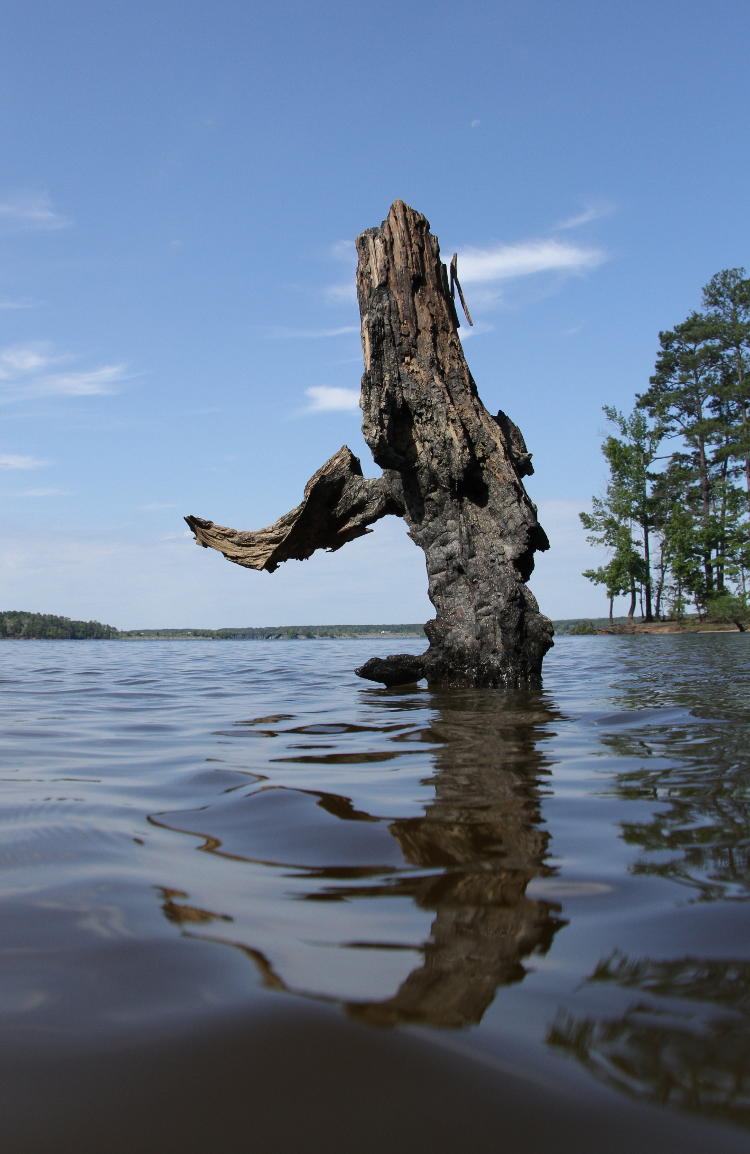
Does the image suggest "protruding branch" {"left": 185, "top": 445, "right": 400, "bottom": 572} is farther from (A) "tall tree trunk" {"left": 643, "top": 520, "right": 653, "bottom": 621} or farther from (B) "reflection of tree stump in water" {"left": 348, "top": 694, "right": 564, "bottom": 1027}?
(A) "tall tree trunk" {"left": 643, "top": 520, "right": 653, "bottom": 621}

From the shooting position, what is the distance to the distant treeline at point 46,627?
6147 cm

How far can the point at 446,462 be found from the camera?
8242 mm

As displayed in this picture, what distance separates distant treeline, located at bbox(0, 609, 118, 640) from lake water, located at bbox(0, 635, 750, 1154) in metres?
64.4

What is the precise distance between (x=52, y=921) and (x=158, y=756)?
8.35 ft

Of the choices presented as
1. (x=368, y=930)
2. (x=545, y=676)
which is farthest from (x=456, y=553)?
(x=368, y=930)

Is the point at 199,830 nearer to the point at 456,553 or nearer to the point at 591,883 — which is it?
the point at 591,883

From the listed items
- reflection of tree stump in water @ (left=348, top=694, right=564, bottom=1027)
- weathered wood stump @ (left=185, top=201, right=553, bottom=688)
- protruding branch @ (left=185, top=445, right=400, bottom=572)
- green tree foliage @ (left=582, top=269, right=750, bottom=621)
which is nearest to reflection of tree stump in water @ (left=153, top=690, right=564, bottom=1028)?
reflection of tree stump in water @ (left=348, top=694, right=564, bottom=1027)

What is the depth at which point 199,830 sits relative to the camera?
2539 mm

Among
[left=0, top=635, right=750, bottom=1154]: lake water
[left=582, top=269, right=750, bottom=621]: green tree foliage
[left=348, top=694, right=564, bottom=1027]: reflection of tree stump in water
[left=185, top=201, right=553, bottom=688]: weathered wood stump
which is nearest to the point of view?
[left=0, top=635, right=750, bottom=1154]: lake water

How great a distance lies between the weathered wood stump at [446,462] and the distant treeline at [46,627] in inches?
2394

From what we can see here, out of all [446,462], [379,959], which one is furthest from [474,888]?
[446,462]

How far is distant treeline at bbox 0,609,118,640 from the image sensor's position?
61469 millimetres

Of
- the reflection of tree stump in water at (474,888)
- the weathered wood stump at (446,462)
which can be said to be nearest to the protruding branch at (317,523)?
the weathered wood stump at (446,462)

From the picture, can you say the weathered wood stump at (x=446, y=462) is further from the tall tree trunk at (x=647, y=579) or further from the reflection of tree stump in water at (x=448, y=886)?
the tall tree trunk at (x=647, y=579)
